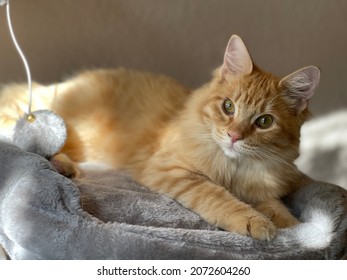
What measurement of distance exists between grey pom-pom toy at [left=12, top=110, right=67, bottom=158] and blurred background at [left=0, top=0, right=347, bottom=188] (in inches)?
32.0

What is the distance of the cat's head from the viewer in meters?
1.66

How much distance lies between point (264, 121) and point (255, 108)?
0.21 feet

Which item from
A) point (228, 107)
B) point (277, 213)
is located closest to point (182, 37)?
point (228, 107)

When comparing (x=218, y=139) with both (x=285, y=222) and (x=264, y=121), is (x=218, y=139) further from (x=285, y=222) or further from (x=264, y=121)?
(x=285, y=222)

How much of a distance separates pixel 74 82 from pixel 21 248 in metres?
1.07

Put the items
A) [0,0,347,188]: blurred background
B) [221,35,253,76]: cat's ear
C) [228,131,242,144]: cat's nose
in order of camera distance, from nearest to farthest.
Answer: [228,131,242,144]: cat's nose, [221,35,253,76]: cat's ear, [0,0,347,188]: blurred background

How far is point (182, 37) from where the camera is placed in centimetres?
251

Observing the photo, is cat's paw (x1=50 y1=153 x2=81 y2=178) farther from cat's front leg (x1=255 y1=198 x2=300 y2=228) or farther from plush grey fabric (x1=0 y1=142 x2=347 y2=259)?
cat's front leg (x1=255 y1=198 x2=300 y2=228)

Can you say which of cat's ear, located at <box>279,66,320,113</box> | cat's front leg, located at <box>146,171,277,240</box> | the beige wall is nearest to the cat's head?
cat's ear, located at <box>279,66,320,113</box>

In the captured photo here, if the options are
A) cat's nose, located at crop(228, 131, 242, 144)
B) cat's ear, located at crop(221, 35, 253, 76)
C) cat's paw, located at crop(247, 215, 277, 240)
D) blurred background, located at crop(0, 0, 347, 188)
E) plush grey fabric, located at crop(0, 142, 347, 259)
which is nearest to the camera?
plush grey fabric, located at crop(0, 142, 347, 259)

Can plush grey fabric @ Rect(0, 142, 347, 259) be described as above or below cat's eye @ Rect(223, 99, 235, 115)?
below

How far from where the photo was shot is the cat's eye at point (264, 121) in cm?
170

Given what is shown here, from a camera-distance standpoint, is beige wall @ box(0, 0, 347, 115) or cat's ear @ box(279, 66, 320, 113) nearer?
cat's ear @ box(279, 66, 320, 113)

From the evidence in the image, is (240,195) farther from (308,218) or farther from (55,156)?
(55,156)
